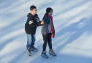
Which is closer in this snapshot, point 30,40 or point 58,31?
point 30,40

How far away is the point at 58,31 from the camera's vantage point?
33.6 ft

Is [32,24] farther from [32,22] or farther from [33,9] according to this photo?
[33,9]

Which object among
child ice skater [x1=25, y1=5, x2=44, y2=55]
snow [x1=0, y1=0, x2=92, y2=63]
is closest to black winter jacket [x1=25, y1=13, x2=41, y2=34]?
child ice skater [x1=25, y1=5, x2=44, y2=55]

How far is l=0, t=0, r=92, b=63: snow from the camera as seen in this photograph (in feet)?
27.7

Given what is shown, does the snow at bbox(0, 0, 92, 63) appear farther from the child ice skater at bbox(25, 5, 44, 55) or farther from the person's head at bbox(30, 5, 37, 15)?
the person's head at bbox(30, 5, 37, 15)

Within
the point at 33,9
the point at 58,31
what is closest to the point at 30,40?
the point at 33,9

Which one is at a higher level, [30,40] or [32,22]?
[32,22]

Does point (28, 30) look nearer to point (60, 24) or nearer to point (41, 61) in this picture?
point (41, 61)

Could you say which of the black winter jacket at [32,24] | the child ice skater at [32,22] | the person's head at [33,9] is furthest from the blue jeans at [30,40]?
the person's head at [33,9]

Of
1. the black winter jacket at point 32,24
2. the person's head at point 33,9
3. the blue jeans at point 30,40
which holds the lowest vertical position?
the blue jeans at point 30,40

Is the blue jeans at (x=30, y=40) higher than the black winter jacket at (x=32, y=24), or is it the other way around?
the black winter jacket at (x=32, y=24)

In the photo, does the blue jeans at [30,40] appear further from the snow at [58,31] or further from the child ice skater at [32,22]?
the snow at [58,31]

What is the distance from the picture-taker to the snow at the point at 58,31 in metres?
Answer: 8.44

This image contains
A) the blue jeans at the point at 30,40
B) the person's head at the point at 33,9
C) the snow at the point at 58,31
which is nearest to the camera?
the person's head at the point at 33,9
